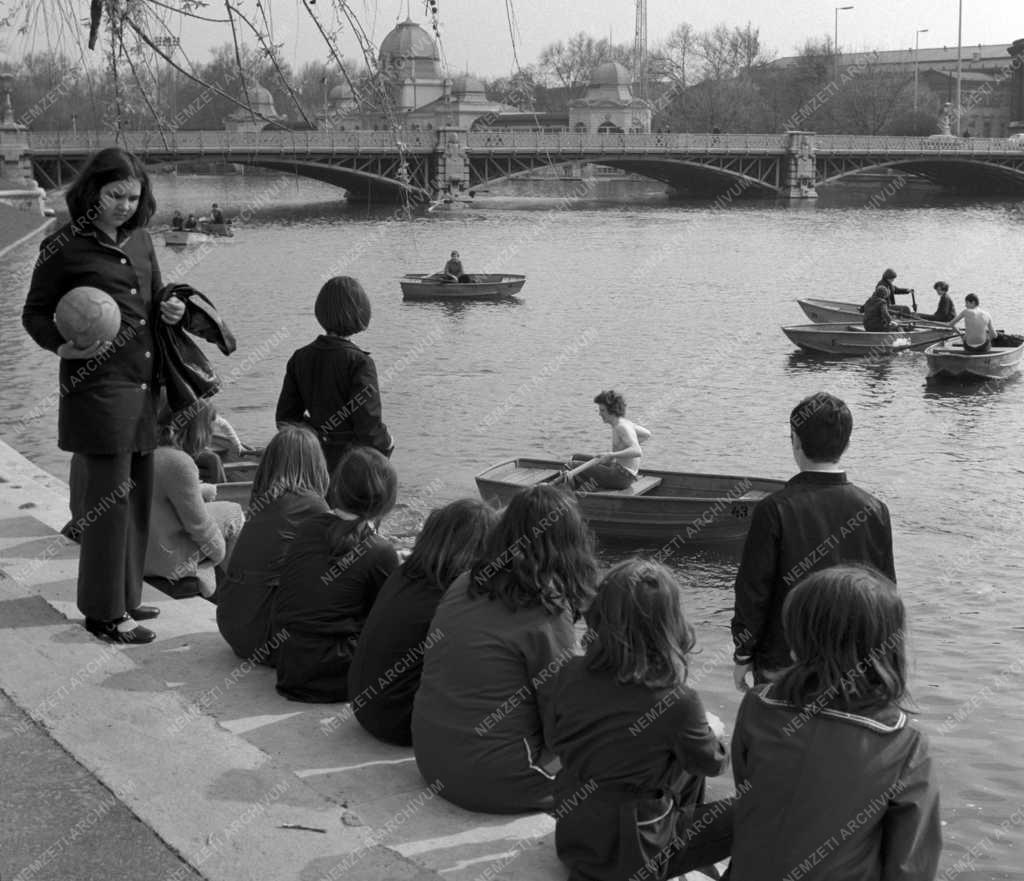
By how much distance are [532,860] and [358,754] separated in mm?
959

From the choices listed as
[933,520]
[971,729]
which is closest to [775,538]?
[971,729]

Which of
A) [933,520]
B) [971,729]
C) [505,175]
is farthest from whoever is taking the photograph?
[505,175]

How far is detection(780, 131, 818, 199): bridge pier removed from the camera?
81438 mm

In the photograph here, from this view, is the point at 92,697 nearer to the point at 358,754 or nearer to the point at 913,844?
the point at 358,754

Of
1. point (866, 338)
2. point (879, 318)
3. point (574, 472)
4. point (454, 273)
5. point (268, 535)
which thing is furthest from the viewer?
point (454, 273)

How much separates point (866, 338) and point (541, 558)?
22.4 meters

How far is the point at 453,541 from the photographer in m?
5.02

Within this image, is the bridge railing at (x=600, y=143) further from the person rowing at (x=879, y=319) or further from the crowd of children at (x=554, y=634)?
the crowd of children at (x=554, y=634)

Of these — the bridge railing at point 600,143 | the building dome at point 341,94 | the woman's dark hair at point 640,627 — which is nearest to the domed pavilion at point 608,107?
the bridge railing at point 600,143

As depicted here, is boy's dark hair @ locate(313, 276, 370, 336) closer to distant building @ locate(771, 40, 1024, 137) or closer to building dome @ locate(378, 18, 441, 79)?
building dome @ locate(378, 18, 441, 79)

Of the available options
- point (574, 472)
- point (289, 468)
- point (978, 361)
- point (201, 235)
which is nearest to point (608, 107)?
point (201, 235)

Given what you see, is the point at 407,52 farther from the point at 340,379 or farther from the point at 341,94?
the point at 340,379

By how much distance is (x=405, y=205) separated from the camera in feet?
19.8

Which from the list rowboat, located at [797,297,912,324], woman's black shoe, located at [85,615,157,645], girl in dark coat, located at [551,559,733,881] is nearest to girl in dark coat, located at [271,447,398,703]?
woman's black shoe, located at [85,615,157,645]
